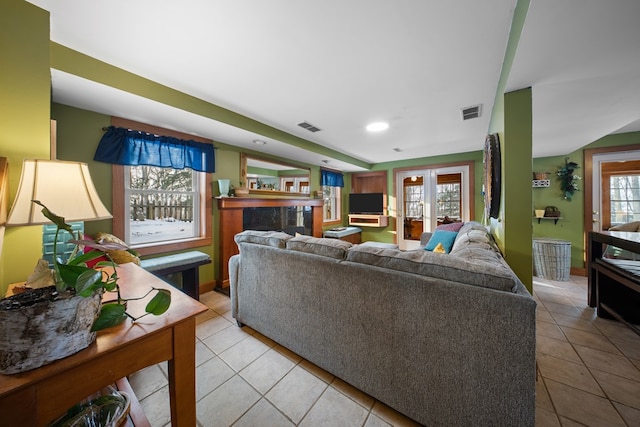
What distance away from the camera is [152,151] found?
8.39 ft

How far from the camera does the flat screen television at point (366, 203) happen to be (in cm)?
549

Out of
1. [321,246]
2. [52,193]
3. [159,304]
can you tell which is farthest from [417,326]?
[52,193]

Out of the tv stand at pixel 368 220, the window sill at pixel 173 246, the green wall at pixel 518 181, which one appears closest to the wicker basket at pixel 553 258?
the green wall at pixel 518 181

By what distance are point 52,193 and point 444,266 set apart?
1.82m

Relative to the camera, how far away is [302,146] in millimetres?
3607

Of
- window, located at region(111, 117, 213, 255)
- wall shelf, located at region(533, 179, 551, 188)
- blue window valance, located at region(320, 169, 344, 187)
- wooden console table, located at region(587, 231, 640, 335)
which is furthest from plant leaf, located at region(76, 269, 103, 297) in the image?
wall shelf, located at region(533, 179, 551, 188)

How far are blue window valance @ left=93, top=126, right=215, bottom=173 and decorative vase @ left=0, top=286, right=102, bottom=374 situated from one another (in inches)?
85.6

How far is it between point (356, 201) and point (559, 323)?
4.07 m

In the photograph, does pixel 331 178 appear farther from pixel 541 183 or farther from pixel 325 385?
pixel 325 385

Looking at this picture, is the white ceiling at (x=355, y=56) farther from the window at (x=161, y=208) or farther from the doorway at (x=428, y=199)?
the doorway at (x=428, y=199)

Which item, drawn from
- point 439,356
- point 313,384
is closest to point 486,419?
point 439,356

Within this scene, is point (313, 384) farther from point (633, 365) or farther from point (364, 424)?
point (633, 365)

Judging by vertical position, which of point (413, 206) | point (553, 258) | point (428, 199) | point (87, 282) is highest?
point (428, 199)

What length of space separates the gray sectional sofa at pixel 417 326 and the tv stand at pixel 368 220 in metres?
3.68
